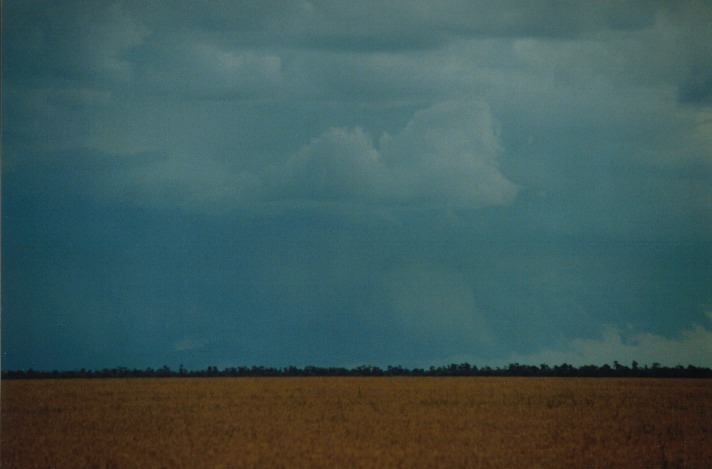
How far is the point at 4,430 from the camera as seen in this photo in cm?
2155

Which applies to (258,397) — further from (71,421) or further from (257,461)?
(257,461)

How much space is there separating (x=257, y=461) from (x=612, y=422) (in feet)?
33.8

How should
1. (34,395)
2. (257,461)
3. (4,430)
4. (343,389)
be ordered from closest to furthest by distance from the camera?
1. (257,461)
2. (4,430)
3. (34,395)
4. (343,389)

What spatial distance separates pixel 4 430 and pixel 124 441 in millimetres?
4367

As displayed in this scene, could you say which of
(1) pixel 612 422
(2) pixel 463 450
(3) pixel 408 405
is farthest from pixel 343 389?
(2) pixel 463 450

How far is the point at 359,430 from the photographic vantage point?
20.2 m

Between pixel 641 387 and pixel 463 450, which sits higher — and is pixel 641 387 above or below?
above

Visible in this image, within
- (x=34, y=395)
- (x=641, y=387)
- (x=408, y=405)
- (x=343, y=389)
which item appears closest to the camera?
(x=408, y=405)

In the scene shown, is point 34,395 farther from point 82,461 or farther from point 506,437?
point 506,437

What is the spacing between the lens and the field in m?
17.0

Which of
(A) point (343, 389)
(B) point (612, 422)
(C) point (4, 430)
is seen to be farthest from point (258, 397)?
(B) point (612, 422)

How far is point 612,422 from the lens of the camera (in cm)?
2231

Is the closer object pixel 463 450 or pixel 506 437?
pixel 463 450

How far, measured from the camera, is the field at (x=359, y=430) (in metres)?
17.0
